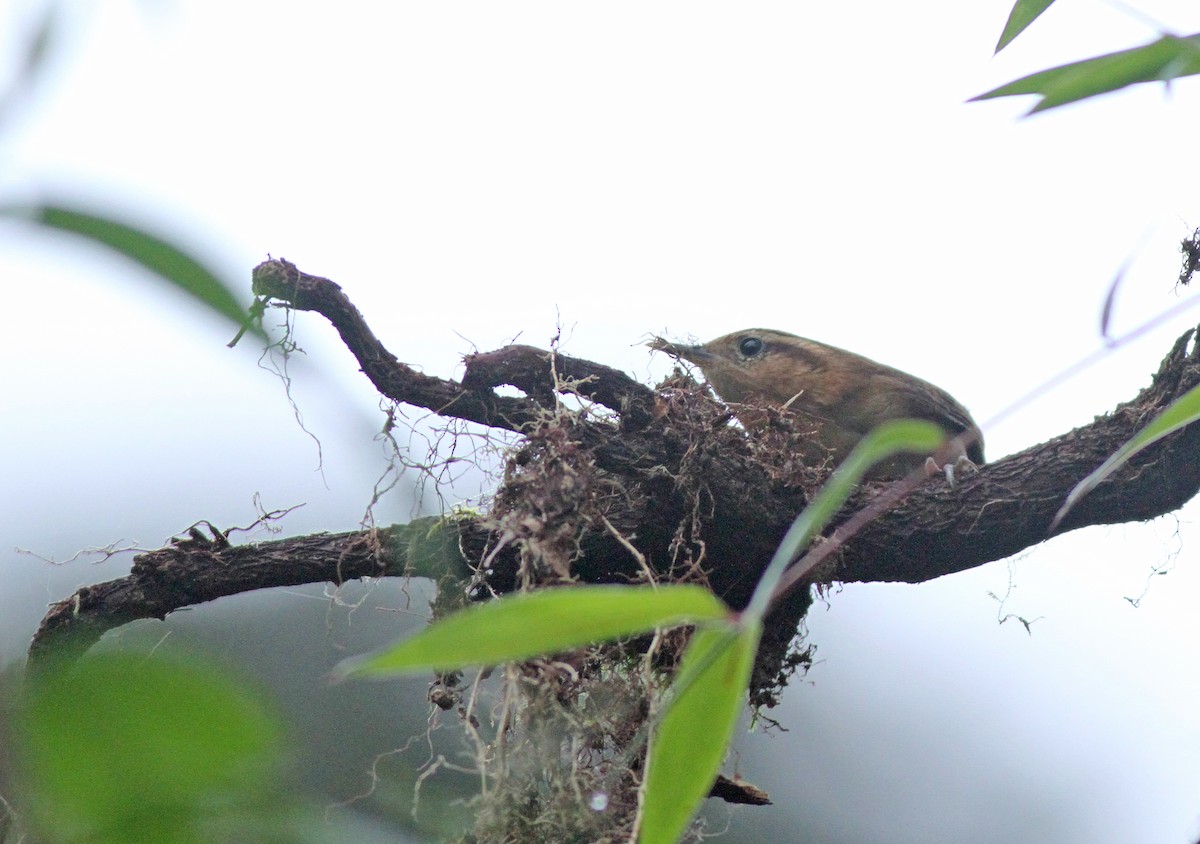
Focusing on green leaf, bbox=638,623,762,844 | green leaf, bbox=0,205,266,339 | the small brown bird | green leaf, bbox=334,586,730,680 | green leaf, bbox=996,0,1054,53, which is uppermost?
green leaf, bbox=996,0,1054,53

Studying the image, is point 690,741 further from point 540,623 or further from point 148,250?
point 148,250

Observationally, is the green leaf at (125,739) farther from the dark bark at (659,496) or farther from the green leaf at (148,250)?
the dark bark at (659,496)

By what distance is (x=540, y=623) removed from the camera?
0.62m

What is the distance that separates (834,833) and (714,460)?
308cm

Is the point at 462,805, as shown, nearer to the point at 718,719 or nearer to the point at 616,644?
the point at 616,644

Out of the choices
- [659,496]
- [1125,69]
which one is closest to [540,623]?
[1125,69]

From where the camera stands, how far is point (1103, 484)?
254cm

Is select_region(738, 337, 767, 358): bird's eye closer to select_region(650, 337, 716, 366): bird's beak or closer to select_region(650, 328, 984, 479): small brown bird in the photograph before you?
select_region(650, 328, 984, 479): small brown bird

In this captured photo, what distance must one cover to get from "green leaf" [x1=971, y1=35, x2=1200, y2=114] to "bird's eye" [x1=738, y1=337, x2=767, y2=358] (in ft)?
7.75

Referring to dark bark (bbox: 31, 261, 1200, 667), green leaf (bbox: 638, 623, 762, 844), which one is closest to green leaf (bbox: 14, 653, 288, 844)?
green leaf (bbox: 638, 623, 762, 844)

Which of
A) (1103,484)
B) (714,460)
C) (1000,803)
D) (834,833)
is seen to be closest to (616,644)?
(714,460)

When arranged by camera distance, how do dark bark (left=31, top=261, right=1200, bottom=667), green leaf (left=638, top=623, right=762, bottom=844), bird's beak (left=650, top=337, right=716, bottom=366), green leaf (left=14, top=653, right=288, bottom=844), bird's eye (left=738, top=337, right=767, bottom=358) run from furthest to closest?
bird's eye (left=738, top=337, right=767, bottom=358)
bird's beak (left=650, top=337, right=716, bottom=366)
dark bark (left=31, top=261, right=1200, bottom=667)
green leaf (left=638, top=623, right=762, bottom=844)
green leaf (left=14, top=653, right=288, bottom=844)

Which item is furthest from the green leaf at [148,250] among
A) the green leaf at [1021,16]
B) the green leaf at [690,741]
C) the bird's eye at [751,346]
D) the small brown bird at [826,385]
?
the bird's eye at [751,346]

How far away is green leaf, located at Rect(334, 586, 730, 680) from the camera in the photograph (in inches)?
22.6
